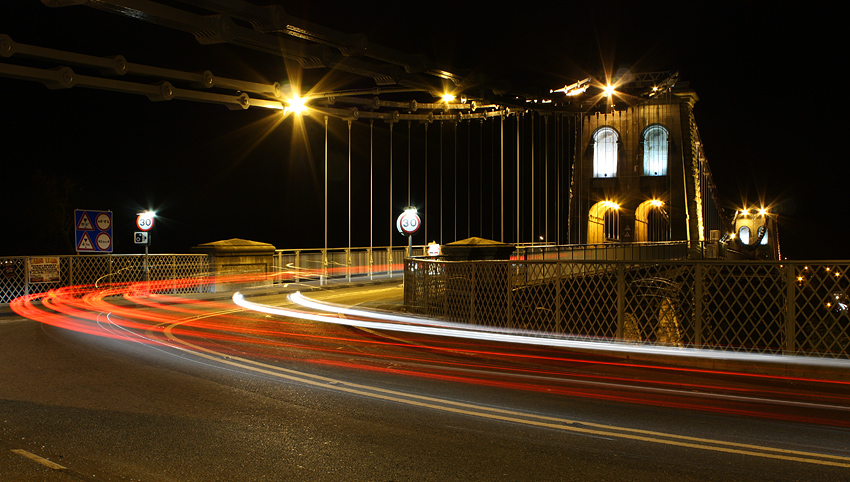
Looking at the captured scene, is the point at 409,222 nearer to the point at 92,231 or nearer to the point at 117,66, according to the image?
the point at 92,231

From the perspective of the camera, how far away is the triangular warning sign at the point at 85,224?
51.0ft

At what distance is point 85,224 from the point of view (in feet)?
51.3

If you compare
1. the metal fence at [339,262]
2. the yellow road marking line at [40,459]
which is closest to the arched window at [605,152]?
the metal fence at [339,262]

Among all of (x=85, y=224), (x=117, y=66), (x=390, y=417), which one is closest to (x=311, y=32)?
(x=117, y=66)

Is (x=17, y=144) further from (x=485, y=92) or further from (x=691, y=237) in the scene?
(x=691, y=237)

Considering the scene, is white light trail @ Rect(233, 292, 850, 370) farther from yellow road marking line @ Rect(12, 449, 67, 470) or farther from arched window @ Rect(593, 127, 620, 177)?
arched window @ Rect(593, 127, 620, 177)

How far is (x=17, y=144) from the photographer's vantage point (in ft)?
140

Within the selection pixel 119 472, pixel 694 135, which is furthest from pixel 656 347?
pixel 694 135

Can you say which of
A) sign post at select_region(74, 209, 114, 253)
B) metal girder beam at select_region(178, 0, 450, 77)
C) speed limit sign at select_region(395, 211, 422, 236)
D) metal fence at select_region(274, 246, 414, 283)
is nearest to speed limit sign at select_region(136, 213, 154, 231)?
sign post at select_region(74, 209, 114, 253)

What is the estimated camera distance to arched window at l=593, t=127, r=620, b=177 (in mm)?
55625

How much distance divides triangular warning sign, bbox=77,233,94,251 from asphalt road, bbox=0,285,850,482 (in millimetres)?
6752

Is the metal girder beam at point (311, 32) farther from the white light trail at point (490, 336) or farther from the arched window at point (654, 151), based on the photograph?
the arched window at point (654, 151)

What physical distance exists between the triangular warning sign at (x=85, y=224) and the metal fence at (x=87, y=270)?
1757mm

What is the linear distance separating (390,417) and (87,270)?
15.6 m
